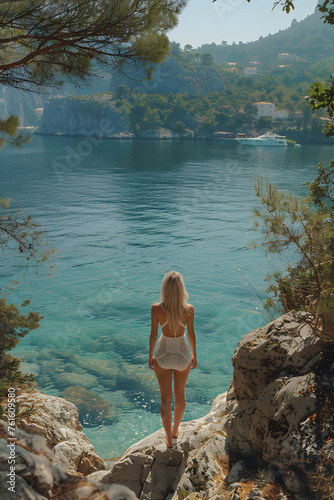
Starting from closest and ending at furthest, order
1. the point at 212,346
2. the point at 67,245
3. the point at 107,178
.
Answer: the point at 212,346 → the point at 67,245 → the point at 107,178

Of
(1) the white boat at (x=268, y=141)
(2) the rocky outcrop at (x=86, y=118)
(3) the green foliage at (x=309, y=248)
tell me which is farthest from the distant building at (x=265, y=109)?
(3) the green foliage at (x=309, y=248)

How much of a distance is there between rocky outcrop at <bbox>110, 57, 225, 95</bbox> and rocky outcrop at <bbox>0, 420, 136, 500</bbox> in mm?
164993

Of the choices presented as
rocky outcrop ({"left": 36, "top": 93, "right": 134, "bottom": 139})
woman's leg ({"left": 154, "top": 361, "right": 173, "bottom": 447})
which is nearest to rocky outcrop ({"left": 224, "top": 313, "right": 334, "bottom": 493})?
woman's leg ({"left": 154, "top": 361, "right": 173, "bottom": 447})

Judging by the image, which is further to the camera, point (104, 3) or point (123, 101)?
point (123, 101)

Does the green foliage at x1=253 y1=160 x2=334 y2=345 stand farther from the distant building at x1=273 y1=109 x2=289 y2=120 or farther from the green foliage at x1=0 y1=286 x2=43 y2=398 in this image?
the distant building at x1=273 y1=109 x2=289 y2=120

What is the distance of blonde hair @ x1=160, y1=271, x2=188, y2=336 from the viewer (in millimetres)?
4332

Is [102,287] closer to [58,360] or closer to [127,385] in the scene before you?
[58,360]

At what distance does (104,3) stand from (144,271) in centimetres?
1183

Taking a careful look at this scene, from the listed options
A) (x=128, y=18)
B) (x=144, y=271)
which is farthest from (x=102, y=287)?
(x=128, y=18)

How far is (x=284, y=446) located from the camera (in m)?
3.34

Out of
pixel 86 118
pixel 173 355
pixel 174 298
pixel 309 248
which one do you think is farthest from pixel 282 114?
pixel 173 355

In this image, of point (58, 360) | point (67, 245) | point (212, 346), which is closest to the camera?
point (58, 360)

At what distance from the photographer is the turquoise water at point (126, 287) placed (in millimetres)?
9289

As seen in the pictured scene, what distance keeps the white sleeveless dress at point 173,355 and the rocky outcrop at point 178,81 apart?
533ft
